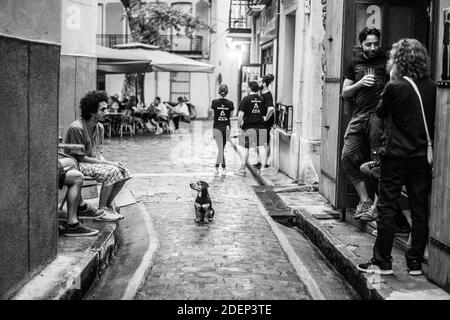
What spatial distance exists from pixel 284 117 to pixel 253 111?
2.46 ft

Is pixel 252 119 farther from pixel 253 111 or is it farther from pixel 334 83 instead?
pixel 334 83

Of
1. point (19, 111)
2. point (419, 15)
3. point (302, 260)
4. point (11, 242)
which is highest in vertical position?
point (419, 15)

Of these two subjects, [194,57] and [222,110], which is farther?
[194,57]

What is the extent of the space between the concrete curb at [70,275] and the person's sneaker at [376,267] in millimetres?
2498

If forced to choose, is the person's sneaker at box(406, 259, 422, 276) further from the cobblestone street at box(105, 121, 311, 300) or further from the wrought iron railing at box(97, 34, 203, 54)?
the wrought iron railing at box(97, 34, 203, 54)

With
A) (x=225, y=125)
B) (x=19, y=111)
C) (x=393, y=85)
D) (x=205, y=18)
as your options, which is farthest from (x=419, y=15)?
(x=205, y=18)

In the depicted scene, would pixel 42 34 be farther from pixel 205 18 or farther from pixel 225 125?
pixel 205 18

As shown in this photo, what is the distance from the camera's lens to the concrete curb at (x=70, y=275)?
19.3ft

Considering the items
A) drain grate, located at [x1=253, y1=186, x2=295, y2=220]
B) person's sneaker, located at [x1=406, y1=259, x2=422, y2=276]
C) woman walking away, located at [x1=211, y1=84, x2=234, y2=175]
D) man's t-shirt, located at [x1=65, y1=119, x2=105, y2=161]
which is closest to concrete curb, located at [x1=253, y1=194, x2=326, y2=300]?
drain grate, located at [x1=253, y1=186, x2=295, y2=220]

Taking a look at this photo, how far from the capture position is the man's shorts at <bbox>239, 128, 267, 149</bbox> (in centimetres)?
1583

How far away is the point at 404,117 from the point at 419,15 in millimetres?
3224

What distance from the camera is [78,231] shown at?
814 centimetres

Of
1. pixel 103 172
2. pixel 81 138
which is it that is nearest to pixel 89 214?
pixel 103 172
